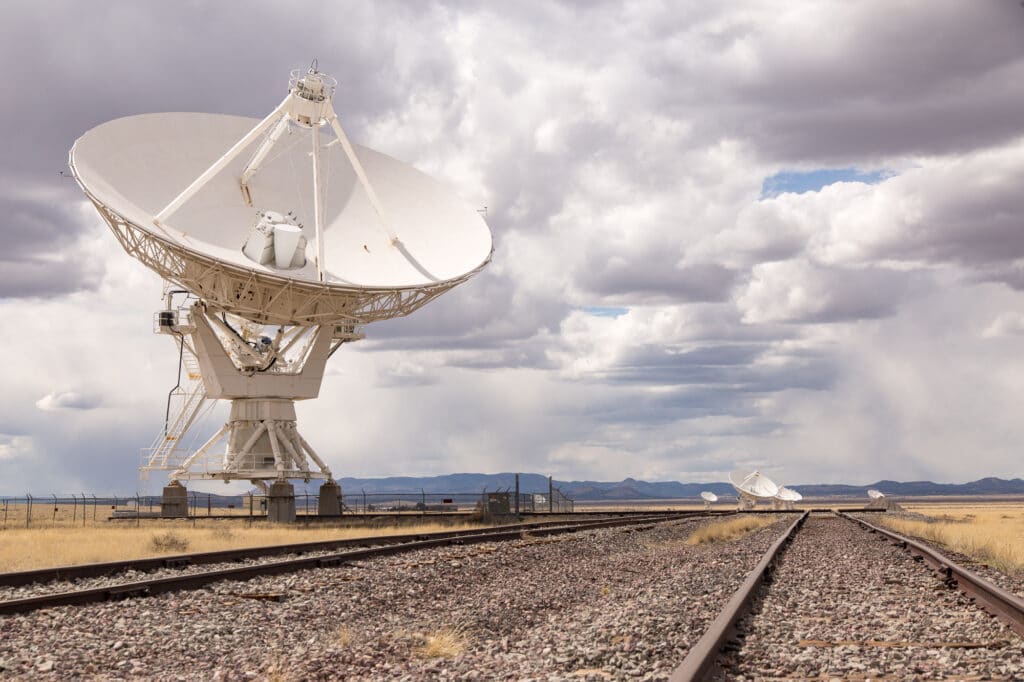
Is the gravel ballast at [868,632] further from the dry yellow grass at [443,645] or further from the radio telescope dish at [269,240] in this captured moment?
the radio telescope dish at [269,240]

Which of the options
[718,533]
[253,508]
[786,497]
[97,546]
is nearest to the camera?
[97,546]

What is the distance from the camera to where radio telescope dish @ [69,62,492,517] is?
111ft

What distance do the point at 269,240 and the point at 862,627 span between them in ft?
95.2

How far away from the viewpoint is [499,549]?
61.4 ft

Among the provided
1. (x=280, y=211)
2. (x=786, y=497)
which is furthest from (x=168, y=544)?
(x=786, y=497)

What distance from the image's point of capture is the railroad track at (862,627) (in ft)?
22.7

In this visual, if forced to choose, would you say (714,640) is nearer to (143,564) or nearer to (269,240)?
(143,564)

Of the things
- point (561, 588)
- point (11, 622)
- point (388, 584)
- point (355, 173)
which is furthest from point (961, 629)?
point (355, 173)

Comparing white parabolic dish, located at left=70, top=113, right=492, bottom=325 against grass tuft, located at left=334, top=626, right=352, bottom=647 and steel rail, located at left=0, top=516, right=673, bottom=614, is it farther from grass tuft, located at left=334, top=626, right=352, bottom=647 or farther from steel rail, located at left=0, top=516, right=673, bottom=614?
grass tuft, located at left=334, top=626, right=352, bottom=647

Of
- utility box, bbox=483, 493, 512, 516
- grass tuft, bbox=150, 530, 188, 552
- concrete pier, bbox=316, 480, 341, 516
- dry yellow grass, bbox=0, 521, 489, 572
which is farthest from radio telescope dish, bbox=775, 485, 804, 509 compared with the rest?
grass tuft, bbox=150, 530, 188, 552

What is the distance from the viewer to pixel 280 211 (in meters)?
38.7

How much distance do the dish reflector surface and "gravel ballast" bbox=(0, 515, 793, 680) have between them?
21.1 m

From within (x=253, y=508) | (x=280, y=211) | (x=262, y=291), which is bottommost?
(x=253, y=508)

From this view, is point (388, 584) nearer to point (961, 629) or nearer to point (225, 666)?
Answer: point (225, 666)
